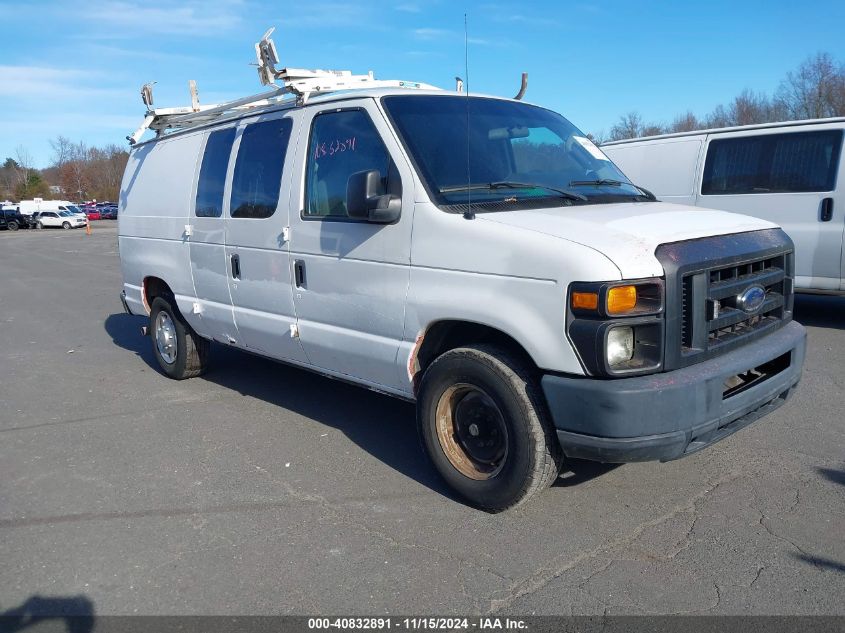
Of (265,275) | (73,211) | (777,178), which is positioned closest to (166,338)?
(265,275)

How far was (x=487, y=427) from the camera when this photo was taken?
12.5 ft

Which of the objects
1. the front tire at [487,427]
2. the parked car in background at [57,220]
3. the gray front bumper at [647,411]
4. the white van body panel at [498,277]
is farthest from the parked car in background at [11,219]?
the gray front bumper at [647,411]

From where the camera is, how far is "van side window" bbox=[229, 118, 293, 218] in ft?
16.0

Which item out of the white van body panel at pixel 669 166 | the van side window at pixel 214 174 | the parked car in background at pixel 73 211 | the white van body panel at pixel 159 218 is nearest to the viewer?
the van side window at pixel 214 174

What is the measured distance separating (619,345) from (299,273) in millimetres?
2266

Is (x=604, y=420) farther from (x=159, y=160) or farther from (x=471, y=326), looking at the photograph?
(x=159, y=160)

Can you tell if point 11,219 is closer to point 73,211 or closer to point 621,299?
point 73,211

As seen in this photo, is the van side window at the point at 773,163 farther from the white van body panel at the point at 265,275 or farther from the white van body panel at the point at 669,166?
the white van body panel at the point at 265,275

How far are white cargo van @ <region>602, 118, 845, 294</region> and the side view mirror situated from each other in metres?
5.66

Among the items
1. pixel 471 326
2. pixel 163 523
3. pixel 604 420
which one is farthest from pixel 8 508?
pixel 604 420

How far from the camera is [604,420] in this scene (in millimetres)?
3170

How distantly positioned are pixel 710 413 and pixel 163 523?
2.83 m

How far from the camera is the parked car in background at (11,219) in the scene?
50.4 metres

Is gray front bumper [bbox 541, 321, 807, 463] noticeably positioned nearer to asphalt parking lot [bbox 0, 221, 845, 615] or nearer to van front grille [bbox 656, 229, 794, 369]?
van front grille [bbox 656, 229, 794, 369]
